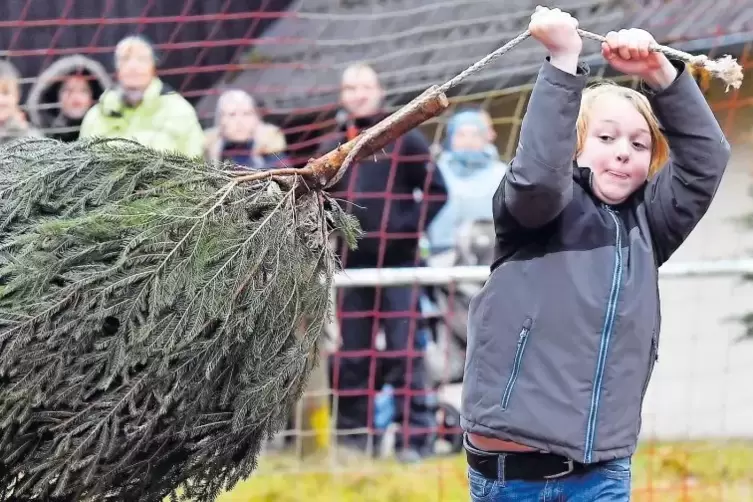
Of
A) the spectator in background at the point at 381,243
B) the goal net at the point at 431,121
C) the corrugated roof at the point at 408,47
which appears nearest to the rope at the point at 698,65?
the goal net at the point at 431,121

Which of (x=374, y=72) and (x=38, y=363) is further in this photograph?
(x=374, y=72)

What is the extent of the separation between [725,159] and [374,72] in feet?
10.1

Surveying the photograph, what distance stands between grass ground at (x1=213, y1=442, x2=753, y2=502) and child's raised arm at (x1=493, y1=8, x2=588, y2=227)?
2.51 meters

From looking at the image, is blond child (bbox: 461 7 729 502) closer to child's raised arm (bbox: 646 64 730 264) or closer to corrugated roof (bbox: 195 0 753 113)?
child's raised arm (bbox: 646 64 730 264)

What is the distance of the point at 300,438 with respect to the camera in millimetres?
5352

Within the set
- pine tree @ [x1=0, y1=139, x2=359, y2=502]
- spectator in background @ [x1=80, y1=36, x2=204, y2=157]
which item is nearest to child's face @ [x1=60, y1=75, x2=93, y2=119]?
spectator in background @ [x1=80, y1=36, x2=204, y2=157]

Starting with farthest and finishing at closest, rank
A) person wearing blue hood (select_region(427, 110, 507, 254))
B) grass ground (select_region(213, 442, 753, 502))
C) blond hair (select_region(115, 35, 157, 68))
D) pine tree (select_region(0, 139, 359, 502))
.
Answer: person wearing blue hood (select_region(427, 110, 507, 254)), blond hair (select_region(115, 35, 157, 68)), grass ground (select_region(213, 442, 753, 502)), pine tree (select_region(0, 139, 359, 502))

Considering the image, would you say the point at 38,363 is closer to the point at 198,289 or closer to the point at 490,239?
the point at 198,289

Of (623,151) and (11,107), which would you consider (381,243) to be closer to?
(11,107)

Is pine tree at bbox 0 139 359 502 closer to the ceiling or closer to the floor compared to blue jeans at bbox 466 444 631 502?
closer to the ceiling

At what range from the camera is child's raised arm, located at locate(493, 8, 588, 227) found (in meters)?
2.42

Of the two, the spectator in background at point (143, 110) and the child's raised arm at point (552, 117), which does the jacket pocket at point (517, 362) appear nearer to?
the child's raised arm at point (552, 117)

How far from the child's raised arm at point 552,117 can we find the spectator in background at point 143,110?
8.07ft

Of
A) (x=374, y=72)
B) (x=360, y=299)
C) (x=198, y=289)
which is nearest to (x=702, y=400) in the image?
(x=360, y=299)
